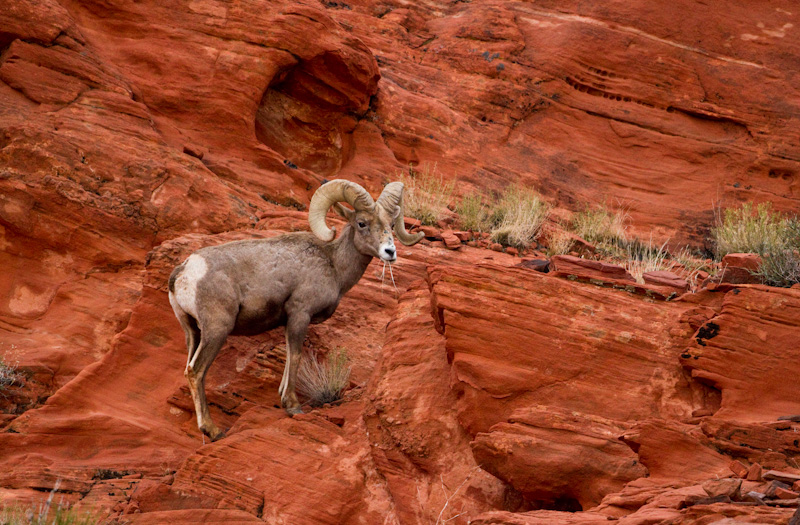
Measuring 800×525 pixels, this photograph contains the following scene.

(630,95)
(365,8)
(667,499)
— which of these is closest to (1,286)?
(667,499)

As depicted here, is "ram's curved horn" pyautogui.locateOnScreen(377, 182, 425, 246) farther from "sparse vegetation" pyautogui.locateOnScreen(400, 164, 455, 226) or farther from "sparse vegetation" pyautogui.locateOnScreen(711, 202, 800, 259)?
"sparse vegetation" pyautogui.locateOnScreen(711, 202, 800, 259)

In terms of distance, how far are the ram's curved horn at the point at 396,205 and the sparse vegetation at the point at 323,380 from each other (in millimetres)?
1585

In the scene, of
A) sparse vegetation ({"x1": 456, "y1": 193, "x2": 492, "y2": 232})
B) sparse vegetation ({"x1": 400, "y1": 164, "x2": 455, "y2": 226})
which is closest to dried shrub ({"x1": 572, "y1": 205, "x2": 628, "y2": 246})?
sparse vegetation ({"x1": 456, "y1": 193, "x2": 492, "y2": 232})

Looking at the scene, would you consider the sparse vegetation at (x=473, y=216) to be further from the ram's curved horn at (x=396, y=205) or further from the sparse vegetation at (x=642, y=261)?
the ram's curved horn at (x=396, y=205)

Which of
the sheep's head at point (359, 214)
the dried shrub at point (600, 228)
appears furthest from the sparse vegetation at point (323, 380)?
the dried shrub at point (600, 228)

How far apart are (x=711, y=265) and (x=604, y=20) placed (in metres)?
7.78

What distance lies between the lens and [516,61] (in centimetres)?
1839

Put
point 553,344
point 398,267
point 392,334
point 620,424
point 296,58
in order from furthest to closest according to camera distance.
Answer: point 296,58 < point 398,267 < point 392,334 < point 553,344 < point 620,424

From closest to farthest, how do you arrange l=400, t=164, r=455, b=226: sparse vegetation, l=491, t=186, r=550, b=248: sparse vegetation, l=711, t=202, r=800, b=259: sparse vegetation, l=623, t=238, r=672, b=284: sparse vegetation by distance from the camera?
l=711, t=202, r=800, b=259: sparse vegetation < l=623, t=238, r=672, b=284: sparse vegetation < l=491, t=186, r=550, b=248: sparse vegetation < l=400, t=164, r=455, b=226: sparse vegetation

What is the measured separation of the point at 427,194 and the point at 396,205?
13.2 ft

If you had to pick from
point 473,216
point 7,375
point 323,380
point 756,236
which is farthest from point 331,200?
point 756,236

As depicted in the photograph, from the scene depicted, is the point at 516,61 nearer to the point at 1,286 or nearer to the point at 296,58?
the point at 296,58

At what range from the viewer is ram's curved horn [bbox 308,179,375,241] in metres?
9.11

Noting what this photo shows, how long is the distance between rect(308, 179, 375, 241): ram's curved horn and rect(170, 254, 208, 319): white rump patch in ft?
4.39
